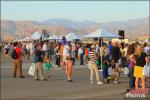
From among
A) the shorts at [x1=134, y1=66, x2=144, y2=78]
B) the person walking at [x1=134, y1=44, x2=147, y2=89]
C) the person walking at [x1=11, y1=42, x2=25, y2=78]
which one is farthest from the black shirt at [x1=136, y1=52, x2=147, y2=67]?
the person walking at [x1=11, y1=42, x2=25, y2=78]

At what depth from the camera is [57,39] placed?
55.7 metres

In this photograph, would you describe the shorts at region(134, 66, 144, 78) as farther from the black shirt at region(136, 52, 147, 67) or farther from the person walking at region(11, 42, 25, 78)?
the person walking at region(11, 42, 25, 78)

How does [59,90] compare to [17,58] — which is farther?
[17,58]

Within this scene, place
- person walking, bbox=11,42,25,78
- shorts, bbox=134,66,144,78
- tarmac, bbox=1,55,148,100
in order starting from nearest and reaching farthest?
tarmac, bbox=1,55,148,100 → shorts, bbox=134,66,144,78 → person walking, bbox=11,42,25,78

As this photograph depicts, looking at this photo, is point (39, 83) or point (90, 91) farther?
point (39, 83)

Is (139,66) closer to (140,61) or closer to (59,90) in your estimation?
(140,61)

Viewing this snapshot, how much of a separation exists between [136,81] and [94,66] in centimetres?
407

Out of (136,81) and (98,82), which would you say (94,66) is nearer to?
(98,82)

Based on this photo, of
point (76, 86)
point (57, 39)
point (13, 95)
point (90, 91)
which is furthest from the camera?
point (57, 39)

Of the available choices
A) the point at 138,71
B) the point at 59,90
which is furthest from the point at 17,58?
the point at 138,71

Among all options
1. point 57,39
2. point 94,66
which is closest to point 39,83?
point 94,66

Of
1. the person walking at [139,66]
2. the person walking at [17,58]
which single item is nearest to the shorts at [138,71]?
the person walking at [139,66]

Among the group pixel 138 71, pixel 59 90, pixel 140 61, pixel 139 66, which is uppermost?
pixel 140 61

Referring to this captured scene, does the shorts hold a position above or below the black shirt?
below
